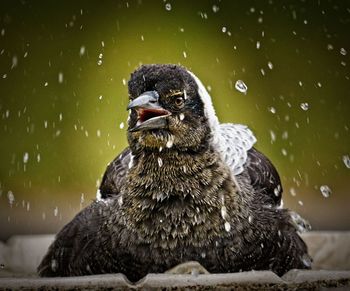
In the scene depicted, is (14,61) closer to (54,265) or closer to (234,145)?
(234,145)

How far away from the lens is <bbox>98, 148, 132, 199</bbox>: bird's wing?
373 cm

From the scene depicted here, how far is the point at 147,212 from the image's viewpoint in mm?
3232

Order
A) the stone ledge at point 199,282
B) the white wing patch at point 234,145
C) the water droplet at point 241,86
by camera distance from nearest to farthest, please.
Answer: the stone ledge at point 199,282 → the white wing patch at point 234,145 → the water droplet at point 241,86

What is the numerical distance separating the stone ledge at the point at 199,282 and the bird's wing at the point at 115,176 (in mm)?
1372

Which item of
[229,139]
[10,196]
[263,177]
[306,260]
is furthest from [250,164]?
[10,196]

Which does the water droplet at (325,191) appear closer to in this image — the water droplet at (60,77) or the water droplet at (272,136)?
the water droplet at (272,136)

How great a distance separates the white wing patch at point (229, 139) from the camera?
3.44 metres

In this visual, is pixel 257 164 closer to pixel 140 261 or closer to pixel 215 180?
pixel 215 180

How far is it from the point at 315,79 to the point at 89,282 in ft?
11.9

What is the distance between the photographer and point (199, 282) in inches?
89.2

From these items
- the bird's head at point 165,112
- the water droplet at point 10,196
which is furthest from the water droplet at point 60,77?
the bird's head at point 165,112

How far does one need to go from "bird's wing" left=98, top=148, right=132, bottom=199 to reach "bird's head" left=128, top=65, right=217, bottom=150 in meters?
0.45

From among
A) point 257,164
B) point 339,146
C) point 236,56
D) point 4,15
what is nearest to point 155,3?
point 236,56

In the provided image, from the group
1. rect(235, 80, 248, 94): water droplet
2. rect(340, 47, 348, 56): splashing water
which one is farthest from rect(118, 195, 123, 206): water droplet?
rect(340, 47, 348, 56): splashing water
